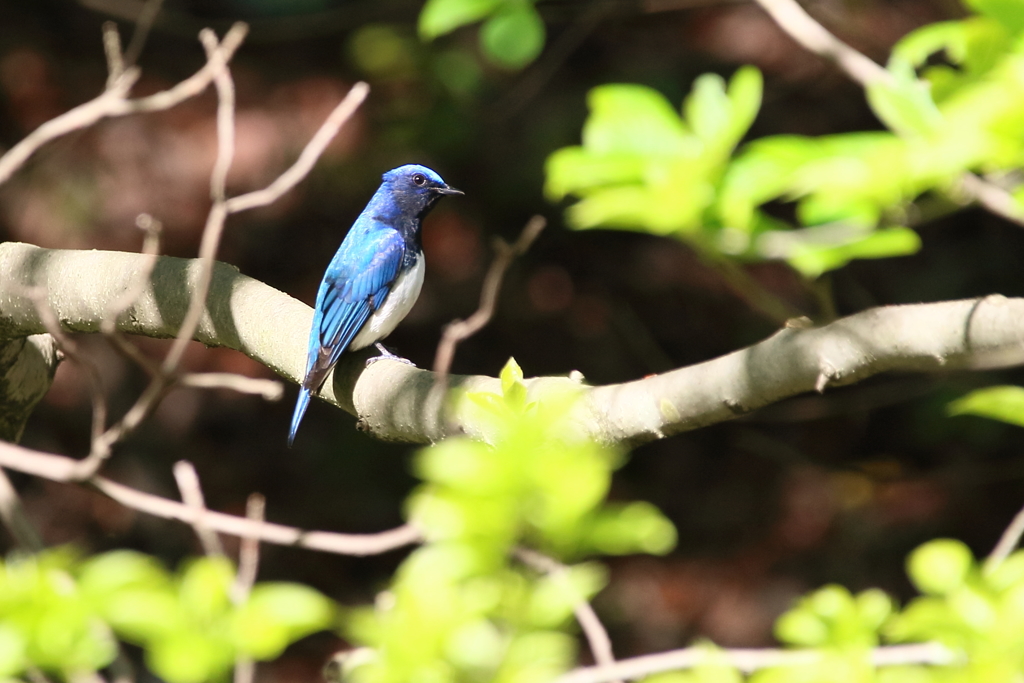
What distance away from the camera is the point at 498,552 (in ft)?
3.69

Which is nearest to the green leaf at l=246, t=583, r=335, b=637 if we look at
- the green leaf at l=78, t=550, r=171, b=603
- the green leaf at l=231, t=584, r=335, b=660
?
the green leaf at l=231, t=584, r=335, b=660

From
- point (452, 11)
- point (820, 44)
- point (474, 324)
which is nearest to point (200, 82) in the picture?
point (452, 11)

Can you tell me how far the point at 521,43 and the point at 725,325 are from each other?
330 centimetres

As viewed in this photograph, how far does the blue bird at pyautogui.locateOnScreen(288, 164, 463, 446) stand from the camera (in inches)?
136

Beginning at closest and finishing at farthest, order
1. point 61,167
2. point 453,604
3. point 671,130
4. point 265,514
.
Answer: point 453,604 → point 671,130 → point 61,167 → point 265,514

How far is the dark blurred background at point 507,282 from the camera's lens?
5922 millimetres

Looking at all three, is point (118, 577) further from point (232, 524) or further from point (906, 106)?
point (906, 106)

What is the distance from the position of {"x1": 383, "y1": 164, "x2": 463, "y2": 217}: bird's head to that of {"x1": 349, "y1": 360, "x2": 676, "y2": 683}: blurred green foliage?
372 centimetres

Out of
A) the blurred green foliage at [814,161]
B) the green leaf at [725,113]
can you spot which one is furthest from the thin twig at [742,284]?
the green leaf at [725,113]

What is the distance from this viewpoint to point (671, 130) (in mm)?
1340

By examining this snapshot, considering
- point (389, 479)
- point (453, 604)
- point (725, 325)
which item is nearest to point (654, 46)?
point (725, 325)

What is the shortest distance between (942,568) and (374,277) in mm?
3183

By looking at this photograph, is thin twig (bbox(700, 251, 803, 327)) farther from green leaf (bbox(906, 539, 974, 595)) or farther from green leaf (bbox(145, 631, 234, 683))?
green leaf (bbox(145, 631, 234, 683))

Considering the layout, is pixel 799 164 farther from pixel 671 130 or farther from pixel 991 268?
pixel 991 268
